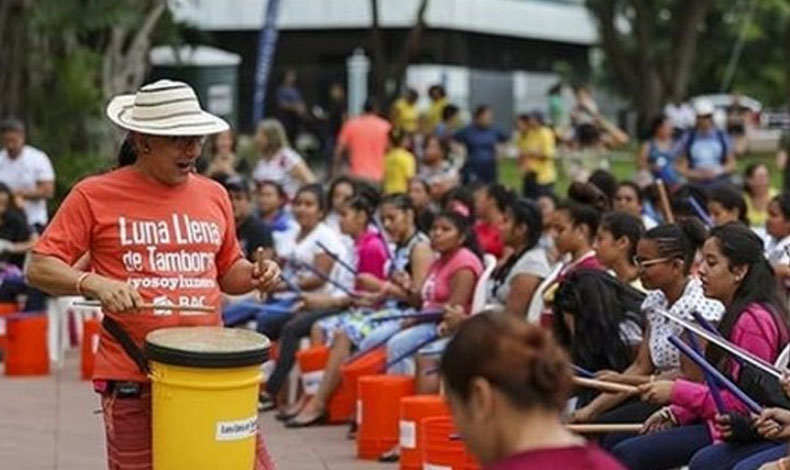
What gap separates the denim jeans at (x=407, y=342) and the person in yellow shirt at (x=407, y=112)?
13.9 m

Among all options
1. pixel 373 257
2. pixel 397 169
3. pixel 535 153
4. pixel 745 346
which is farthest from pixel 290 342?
pixel 535 153

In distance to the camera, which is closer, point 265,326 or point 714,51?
point 265,326

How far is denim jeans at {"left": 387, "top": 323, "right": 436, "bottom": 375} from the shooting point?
11.2 metres

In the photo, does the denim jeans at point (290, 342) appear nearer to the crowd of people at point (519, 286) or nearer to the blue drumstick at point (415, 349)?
Result: the crowd of people at point (519, 286)

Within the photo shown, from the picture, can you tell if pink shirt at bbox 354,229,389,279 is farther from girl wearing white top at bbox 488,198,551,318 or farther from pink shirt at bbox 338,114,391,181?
pink shirt at bbox 338,114,391,181

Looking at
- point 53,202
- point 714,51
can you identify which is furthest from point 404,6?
point 53,202

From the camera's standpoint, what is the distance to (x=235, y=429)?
6512mm

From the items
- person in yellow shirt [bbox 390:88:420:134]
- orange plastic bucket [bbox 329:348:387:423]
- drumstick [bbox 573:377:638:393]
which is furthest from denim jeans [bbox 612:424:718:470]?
person in yellow shirt [bbox 390:88:420:134]

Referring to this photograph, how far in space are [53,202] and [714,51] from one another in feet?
117

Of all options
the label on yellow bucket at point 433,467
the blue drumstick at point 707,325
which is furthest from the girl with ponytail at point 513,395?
the label on yellow bucket at point 433,467

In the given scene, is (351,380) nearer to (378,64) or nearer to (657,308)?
(657,308)

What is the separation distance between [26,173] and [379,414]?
6789 mm

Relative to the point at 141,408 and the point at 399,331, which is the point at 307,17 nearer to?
the point at 399,331

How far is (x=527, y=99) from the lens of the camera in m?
50.2
